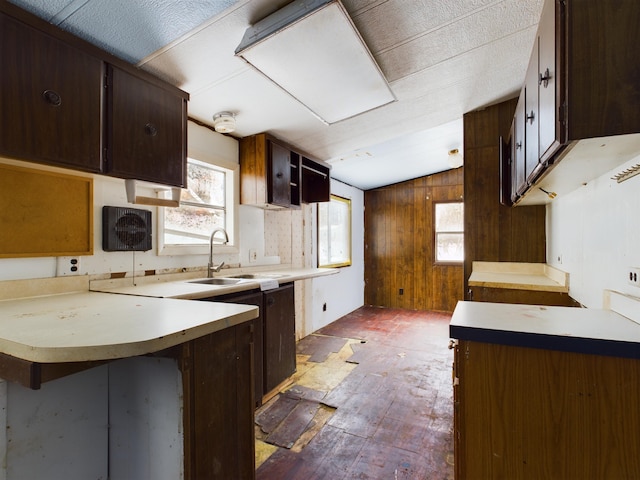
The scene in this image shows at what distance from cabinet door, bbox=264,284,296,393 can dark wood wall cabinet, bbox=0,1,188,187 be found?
1216 millimetres

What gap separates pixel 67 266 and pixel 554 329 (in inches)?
91.7

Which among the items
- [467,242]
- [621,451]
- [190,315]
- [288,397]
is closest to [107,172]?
[190,315]

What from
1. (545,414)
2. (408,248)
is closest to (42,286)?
(545,414)

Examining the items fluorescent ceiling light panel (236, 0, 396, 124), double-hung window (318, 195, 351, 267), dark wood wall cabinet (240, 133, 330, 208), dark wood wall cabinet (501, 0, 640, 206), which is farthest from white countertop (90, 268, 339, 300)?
double-hung window (318, 195, 351, 267)

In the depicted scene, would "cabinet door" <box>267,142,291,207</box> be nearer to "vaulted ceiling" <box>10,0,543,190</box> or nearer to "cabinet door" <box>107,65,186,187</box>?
"vaulted ceiling" <box>10,0,543,190</box>

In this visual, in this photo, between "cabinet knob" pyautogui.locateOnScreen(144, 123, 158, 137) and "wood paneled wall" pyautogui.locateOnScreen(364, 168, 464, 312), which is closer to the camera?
"cabinet knob" pyautogui.locateOnScreen(144, 123, 158, 137)

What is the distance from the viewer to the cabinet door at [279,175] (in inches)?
115

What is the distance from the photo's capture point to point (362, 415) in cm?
230

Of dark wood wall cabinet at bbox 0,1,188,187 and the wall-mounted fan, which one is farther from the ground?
dark wood wall cabinet at bbox 0,1,188,187

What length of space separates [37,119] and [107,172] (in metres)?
0.33

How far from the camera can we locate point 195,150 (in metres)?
2.55

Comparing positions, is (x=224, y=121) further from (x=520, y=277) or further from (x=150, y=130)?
(x=520, y=277)

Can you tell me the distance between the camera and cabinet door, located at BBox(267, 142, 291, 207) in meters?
2.91

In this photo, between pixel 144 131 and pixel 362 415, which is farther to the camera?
pixel 362 415
